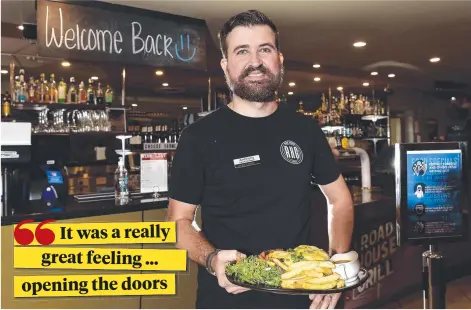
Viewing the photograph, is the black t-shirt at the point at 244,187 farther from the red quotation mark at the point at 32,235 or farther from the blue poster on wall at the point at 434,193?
the red quotation mark at the point at 32,235

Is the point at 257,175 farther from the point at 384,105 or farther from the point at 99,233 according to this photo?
the point at 384,105

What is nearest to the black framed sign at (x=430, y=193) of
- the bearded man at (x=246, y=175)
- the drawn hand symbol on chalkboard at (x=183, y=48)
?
the bearded man at (x=246, y=175)

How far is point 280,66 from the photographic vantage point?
150cm

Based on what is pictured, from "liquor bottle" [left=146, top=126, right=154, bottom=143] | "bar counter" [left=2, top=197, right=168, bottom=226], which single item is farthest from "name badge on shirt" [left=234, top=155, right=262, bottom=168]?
"liquor bottle" [left=146, top=126, right=154, bottom=143]

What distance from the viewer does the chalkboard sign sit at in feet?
10.7

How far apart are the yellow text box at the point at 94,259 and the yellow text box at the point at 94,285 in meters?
0.05

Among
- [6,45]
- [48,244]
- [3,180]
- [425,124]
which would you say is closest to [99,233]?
[48,244]

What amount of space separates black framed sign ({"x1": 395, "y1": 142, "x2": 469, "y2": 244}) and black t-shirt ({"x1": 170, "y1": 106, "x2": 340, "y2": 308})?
2.71 feet

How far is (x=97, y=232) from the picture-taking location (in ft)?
8.02

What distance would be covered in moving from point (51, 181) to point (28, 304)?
2.95 feet

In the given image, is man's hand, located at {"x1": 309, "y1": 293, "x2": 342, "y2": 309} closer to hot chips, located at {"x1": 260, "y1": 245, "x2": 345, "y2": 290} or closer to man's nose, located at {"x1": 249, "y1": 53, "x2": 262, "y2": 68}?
hot chips, located at {"x1": 260, "y1": 245, "x2": 345, "y2": 290}

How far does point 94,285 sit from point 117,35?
1935 millimetres

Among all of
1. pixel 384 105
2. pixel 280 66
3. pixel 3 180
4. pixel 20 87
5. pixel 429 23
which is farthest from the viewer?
pixel 384 105

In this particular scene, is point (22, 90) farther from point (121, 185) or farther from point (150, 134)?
point (121, 185)
